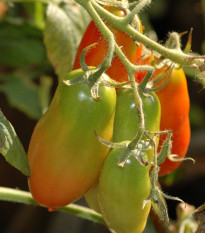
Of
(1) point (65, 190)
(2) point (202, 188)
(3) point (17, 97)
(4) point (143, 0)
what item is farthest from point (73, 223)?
(4) point (143, 0)

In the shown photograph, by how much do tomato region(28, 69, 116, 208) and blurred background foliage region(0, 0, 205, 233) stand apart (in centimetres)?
19

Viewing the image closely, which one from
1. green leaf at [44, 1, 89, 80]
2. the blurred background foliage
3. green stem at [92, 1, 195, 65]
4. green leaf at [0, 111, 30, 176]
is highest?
green stem at [92, 1, 195, 65]

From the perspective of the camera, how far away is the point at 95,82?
718mm

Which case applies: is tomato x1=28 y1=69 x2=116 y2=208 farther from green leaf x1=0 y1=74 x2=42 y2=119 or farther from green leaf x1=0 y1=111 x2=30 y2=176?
green leaf x1=0 y1=74 x2=42 y2=119

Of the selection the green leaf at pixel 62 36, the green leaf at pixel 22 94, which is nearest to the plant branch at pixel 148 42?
the green leaf at pixel 62 36

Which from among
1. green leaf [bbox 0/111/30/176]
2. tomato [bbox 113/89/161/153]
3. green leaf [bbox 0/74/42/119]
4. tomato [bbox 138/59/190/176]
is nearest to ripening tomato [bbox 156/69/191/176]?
tomato [bbox 138/59/190/176]

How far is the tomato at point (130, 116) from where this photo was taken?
2.49 ft

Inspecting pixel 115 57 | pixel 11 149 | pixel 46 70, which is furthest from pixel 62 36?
pixel 46 70

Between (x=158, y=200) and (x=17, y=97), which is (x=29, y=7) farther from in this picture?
(x=158, y=200)

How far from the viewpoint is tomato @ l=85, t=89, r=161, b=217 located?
760 mm

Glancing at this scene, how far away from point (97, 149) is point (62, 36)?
38cm

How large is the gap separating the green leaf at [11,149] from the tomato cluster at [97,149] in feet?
0.09

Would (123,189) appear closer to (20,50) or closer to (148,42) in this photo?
(148,42)

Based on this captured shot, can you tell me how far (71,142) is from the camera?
738mm
